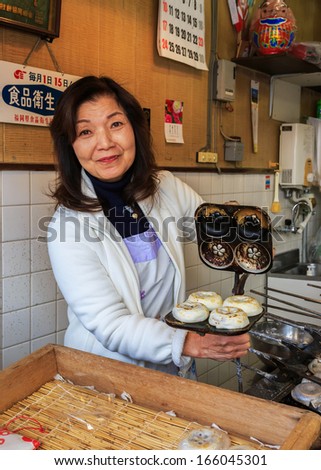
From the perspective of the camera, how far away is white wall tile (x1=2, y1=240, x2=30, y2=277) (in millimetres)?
1756

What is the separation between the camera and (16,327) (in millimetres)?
1813

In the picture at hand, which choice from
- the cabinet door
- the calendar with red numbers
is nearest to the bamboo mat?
the calendar with red numbers

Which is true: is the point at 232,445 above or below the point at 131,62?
below

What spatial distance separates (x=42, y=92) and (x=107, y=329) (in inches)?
37.1

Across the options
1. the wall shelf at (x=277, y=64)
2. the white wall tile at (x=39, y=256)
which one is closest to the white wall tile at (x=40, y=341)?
the white wall tile at (x=39, y=256)

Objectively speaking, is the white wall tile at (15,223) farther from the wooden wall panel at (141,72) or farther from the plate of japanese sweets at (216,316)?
the plate of japanese sweets at (216,316)

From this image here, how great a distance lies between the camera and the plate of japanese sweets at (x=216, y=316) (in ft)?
3.92

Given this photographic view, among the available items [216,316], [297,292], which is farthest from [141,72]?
[297,292]

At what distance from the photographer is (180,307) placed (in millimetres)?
1274

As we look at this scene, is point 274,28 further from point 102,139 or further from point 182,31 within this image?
point 102,139

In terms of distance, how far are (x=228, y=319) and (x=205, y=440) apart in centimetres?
34

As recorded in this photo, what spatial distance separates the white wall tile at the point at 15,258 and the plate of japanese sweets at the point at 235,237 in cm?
72
